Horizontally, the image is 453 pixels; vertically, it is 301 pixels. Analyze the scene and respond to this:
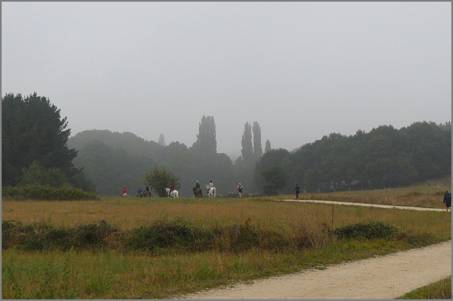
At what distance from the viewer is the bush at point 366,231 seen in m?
17.3

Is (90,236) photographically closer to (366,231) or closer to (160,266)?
(160,266)

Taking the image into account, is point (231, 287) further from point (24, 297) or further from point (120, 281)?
point (24, 297)

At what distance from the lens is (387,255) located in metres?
14.9

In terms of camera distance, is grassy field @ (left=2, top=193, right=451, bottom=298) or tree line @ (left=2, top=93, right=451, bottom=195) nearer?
grassy field @ (left=2, top=193, right=451, bottom=298)

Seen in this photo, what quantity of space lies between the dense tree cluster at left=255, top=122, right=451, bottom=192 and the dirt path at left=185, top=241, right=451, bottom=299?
8103cm

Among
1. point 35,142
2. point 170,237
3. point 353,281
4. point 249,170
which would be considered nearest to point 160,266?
point 170,237

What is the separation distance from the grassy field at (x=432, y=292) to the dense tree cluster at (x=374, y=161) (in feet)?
276

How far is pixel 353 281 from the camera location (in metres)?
A: 10.8

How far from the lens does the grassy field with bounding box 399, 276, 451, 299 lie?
9.20m

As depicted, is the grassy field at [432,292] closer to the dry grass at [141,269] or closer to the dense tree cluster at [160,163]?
the dry grass at [141,269]

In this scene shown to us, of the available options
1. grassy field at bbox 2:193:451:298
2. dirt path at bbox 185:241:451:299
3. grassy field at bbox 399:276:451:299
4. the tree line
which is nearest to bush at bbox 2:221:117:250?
grassy field at bbox 2:193:451:298

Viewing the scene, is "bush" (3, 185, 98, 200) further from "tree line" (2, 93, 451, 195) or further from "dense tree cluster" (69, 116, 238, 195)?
"dense tree cluster" (69, 116, 238, 195)

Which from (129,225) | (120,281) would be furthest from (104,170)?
(120,281)

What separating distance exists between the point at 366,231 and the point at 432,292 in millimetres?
8241
